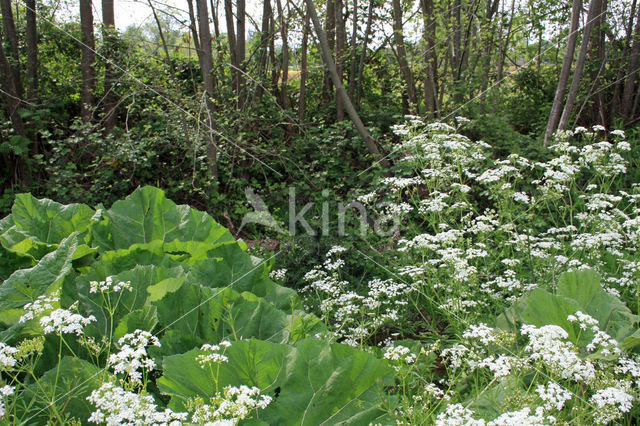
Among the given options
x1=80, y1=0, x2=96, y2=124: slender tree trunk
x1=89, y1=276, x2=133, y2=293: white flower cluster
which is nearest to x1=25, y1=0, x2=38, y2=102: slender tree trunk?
x1=80, y1=0, x2=96, y2=124: slender tree trunk

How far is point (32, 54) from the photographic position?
597cm

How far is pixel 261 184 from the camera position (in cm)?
586

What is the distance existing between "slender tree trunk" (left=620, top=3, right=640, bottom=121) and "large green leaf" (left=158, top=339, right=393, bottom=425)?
241 inches

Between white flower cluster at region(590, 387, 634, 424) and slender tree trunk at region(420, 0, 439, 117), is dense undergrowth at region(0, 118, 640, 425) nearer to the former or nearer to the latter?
white flower cluster at region(590, 387, 634, 424)

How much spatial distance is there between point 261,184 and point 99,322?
431 cm

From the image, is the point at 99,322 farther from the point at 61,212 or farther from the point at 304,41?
the point at 304,41

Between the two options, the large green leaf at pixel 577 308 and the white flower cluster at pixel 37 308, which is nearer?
the white flower cluster at pixel 37 308

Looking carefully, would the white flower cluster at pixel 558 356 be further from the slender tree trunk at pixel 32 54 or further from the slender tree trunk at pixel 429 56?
the slender tree trunk at pixel 32 54

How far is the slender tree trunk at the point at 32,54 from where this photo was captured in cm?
591

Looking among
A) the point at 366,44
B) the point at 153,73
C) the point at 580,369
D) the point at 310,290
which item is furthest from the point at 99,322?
the point at 366,44

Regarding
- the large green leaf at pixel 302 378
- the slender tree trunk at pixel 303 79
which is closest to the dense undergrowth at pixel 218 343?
the large green leaf at pixel 302 378

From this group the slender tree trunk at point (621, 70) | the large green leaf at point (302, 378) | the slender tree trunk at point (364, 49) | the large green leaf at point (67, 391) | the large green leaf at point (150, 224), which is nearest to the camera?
the large green leaf at point (67, 391)

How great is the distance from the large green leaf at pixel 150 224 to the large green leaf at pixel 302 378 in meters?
0.96

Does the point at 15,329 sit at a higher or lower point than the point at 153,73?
lower
